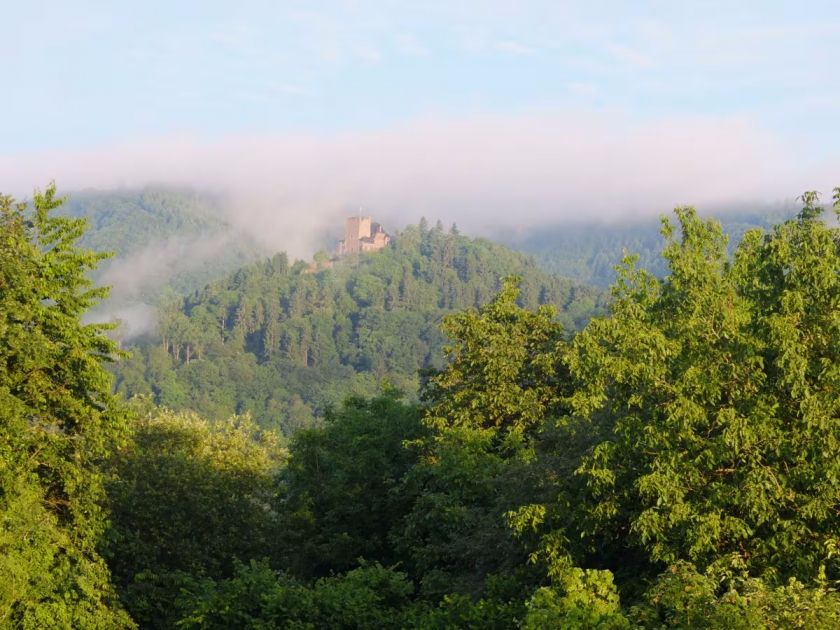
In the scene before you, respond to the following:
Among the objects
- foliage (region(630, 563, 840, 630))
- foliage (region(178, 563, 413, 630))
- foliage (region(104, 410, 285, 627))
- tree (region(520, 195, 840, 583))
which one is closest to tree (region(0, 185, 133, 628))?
foliage (region(104, 410, 285, 627))

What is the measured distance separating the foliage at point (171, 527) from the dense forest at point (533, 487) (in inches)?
3.0

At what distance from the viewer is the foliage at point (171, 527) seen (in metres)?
24.9

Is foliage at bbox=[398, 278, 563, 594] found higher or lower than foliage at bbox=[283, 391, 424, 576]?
higher

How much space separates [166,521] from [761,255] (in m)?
17.5

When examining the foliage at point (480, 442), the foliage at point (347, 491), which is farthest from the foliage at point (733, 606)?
the foliage at point (347, 491)

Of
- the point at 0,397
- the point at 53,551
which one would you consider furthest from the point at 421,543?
the point at 0,397

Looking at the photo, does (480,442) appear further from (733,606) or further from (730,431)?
(733,606)

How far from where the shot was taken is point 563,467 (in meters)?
19.9

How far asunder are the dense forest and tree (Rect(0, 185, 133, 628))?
5 centimetres

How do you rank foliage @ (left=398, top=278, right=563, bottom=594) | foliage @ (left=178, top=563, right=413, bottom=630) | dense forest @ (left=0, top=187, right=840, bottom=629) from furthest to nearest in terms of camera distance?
1. foliage @ (left=398, top=278, right=563, bottom=594)
2. foliage @ (left=178, top=563, right=413, bottom=630)
3. dense forest @ (left=0, top=187, right=840, bottom=629)

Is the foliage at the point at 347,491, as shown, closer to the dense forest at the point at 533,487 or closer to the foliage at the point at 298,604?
the dense forest at the point at 533,487

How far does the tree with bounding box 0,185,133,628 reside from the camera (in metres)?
19.5

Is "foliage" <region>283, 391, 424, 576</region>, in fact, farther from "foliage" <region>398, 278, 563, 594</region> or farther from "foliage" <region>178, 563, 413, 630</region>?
"foliage" <region>178, 563, 413, 630</region>

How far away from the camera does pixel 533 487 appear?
67.1 ft
